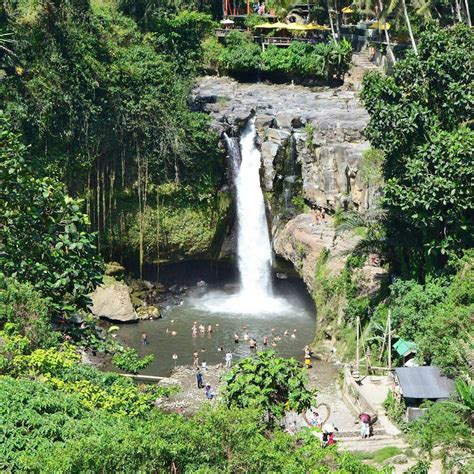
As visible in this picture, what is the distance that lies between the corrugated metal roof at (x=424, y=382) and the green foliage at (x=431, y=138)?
5653mm

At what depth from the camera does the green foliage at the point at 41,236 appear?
80.0 ft

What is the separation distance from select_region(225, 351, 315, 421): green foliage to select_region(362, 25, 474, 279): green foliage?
12.3 m


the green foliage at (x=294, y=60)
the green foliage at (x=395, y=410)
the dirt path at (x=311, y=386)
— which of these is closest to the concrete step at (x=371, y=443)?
the green foliage at (x=395, y=410)

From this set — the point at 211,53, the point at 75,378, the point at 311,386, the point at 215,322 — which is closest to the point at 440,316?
the point at 311,386

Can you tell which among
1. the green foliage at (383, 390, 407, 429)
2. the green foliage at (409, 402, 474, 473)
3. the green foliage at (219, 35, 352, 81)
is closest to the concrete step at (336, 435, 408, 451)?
the green foliage at (383, 390, 407, 429)

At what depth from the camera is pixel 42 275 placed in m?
24.7

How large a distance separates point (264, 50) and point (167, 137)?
13.1m

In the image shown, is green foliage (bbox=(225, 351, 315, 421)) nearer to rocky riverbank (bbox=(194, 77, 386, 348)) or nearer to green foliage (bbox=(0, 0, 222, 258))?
rocky riverbank (bbox=(194, 77, 386, 348))

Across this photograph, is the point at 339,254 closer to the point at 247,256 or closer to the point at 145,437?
the point at 247,256

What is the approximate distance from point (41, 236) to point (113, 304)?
22.1 m

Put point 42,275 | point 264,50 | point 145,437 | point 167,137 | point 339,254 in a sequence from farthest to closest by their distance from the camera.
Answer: point 264,50, point 167,137, point 339,254, point 42,275, point 145,437

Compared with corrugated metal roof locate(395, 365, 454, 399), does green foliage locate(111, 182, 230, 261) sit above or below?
above

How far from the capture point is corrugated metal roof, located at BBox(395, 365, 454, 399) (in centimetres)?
3084

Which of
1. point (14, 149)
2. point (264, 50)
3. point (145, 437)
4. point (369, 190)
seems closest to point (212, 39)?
point (264, 50)
